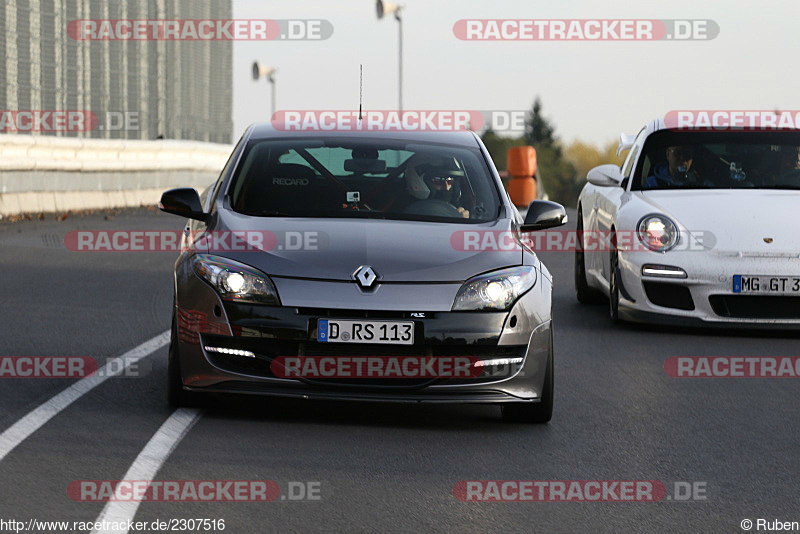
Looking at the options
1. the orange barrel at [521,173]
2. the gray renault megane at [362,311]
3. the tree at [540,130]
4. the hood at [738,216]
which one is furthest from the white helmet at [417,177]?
the tree at [540,130]

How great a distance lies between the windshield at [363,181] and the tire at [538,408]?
98 centimetres

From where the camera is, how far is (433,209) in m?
7.54

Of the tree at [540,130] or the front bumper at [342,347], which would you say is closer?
the front bumper at [342,347]

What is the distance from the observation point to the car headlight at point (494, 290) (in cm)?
665

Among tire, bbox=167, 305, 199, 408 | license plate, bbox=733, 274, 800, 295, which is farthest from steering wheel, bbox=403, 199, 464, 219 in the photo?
license plate, bbox=733, 274, 800, 295

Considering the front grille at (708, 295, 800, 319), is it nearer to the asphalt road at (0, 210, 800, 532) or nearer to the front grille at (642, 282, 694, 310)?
the front grille at (642, 282, 694, 310)

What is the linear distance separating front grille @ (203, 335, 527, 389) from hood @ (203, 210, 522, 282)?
0.32 metres

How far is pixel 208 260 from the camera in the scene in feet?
22.4

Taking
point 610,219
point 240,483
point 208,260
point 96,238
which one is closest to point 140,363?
point 208,260

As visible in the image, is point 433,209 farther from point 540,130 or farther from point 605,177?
point 540,130

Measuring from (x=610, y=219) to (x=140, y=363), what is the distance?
173 inches

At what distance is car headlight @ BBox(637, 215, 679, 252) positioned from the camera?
1048 cm

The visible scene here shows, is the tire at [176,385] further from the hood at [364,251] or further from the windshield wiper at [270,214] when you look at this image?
the windshield wiper at [270,214]

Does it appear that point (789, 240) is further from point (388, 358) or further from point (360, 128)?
point (388, 358)
